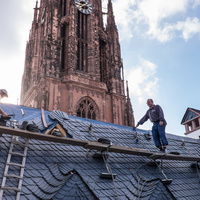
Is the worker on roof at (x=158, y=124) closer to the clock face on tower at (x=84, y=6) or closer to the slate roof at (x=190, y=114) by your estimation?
the slate roof at (x=190, y=114)

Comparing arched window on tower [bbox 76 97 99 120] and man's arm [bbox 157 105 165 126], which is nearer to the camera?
man's arm [bbox 157 105 165 126]

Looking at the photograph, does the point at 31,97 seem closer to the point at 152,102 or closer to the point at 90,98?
the point at 90,98

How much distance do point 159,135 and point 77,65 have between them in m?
24.3

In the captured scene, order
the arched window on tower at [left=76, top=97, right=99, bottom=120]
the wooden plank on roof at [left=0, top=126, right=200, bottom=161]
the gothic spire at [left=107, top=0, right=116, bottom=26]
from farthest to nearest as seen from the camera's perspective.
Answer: the gothic spire at [left=107, top=0, right=116, bottom=26] → the arched window on tower at [left=76, top=97, right=99, bottom=120] → the wooden plank on roof at [left=0, top=126, right=200, bottom=161]

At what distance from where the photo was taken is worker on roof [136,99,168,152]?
7738 mm

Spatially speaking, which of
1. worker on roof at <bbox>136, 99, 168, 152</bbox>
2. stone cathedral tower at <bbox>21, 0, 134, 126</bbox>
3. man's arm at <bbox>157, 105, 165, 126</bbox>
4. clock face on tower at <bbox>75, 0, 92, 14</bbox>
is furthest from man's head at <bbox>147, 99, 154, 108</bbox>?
clock face on tower at <bbox>75, 0, 92, 14</bbox>

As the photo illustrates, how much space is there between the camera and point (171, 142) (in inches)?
397

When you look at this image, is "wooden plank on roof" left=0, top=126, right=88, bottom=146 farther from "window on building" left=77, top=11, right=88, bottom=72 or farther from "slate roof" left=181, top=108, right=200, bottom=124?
"window on building" left=77, top=11, right=88, bottom=72

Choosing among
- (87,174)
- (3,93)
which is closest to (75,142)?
(87,174)

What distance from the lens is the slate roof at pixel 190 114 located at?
2719 cm

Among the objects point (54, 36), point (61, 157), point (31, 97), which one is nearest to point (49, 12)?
point (54, 36)

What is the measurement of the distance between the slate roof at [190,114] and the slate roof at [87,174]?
19625mm

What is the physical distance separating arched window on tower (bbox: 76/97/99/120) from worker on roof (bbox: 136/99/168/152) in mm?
20173

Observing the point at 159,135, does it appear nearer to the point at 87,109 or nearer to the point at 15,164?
the point at 15,164
